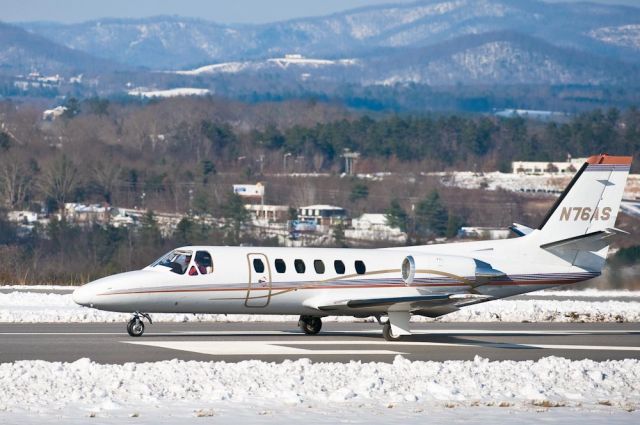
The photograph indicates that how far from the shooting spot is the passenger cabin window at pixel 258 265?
96.5 feet

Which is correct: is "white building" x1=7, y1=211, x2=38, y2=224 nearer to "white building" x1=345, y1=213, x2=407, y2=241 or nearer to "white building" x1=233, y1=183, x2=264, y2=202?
"white building" x1=233, y1=183, x2=264, y2=202

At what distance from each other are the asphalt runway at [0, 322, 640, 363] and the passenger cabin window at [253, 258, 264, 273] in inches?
A: 58.7

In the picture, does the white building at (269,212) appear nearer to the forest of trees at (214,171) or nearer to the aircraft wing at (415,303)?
the forest of trees at (214,171)

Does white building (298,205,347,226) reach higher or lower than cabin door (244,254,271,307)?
lower

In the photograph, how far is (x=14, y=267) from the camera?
60188 mm

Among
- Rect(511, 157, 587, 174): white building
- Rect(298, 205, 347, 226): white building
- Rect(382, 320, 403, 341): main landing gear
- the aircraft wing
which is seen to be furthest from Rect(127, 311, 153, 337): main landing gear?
Rect(511, 157, 587, 174): white building

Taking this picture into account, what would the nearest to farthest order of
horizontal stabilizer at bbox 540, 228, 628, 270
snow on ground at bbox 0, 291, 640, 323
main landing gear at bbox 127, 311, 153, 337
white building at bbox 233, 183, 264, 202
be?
main landing gear at bbox 127, 311, 153, 337
horizontal stabilizer at bbox 540, 228, 628, 270
snow on ground at bbox 0, 291, 640, 323
white building at bbox 233, 183, 264, 202

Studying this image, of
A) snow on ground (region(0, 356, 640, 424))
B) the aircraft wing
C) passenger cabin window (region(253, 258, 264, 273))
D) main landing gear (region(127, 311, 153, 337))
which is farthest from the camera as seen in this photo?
passenger cabin window (region(253, 258, 264, 273))

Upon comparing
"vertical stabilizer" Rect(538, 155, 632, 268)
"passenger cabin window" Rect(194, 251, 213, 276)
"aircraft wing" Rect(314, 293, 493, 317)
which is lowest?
"aircraft wing" Rect(314, 293, 493, 317)

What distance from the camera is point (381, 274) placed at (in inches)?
1203

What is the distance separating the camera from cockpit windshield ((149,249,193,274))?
28812 mm

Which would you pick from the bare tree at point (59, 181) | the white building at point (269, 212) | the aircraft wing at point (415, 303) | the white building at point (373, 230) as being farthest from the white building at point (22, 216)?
the aircraft wing at point (415, 303)

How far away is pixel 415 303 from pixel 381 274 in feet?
6.28

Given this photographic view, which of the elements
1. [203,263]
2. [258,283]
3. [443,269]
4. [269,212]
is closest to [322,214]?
[269,212]
